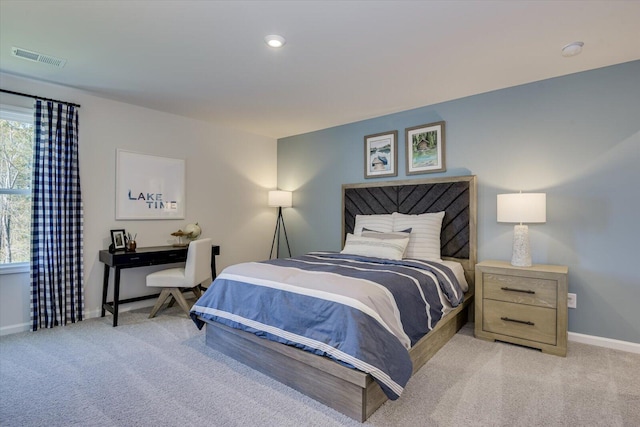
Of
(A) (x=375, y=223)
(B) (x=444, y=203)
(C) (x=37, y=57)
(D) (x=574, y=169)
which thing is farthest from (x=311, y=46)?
(D) (x=574, y=169)

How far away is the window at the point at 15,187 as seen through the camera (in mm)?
3111

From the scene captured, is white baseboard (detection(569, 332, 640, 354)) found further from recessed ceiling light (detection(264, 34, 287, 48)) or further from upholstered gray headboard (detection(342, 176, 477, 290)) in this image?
recessed ceiling light (detection(264, 34, 287, 48))

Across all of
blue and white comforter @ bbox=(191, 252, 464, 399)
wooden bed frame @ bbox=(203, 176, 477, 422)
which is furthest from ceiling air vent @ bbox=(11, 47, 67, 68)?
wooden bed frame @ bbox=(203, 176, 477, 422)

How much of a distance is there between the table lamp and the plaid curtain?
13.8 feet

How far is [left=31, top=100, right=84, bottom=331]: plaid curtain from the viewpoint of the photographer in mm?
3117

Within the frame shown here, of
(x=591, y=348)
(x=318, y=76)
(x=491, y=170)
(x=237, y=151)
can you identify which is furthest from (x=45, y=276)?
Answer: (x=591, y=348)

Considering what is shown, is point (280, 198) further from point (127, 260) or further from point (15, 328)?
point (15, 328)

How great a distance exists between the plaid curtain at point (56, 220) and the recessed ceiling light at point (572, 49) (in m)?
4.54

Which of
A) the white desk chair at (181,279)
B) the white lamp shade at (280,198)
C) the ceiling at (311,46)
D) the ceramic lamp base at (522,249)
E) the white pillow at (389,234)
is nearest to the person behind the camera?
the ceiling at (311,46)

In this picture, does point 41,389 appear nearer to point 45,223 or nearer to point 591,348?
point 45,223

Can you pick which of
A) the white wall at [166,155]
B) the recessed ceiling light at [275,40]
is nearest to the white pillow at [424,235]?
the recessed ceiling light at [275,40]

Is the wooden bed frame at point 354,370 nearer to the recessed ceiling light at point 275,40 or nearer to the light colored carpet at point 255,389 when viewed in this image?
the light colored carpet at point 255,389

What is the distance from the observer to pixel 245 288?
8.00ft

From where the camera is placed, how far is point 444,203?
11.8 ft
